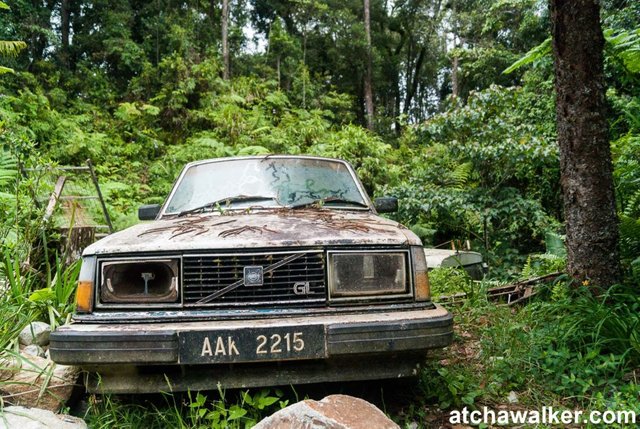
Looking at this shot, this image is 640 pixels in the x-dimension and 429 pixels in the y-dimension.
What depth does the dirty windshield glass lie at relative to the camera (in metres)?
3.29

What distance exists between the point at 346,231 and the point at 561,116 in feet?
6.36

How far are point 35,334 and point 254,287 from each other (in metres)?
1.80

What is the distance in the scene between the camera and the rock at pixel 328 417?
1811 mm

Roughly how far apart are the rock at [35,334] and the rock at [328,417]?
1988mm

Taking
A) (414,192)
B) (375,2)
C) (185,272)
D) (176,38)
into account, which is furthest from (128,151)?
(375,2)

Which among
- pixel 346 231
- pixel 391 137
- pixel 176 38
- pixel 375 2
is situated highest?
pixel 375 2

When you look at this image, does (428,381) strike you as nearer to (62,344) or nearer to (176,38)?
(62,344)

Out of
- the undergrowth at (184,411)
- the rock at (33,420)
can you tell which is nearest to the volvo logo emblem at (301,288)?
the undergrowth at (184,411)

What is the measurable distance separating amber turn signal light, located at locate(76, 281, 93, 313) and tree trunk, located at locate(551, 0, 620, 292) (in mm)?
3049

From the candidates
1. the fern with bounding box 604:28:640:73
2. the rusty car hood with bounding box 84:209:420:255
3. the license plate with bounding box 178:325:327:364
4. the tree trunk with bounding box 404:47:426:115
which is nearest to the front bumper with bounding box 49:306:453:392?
the license plate with bounding box 178:325:327:364

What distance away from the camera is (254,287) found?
7.54ft

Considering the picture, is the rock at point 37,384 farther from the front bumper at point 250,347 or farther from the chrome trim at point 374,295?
the chrome trim at point 374,295

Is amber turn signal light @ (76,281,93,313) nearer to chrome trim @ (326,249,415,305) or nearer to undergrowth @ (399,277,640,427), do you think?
chrome trim @ (326,249,415,305)

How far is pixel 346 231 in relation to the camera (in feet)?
8.04
